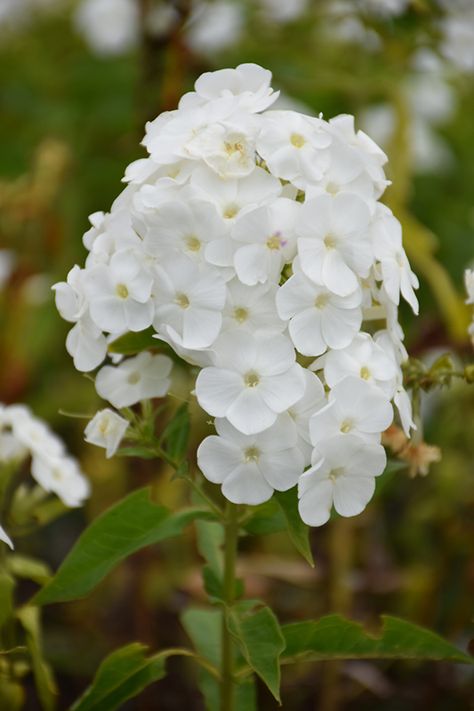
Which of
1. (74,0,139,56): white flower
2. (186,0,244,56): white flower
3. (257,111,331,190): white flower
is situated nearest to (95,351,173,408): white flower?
(257,111,331,190): white flower

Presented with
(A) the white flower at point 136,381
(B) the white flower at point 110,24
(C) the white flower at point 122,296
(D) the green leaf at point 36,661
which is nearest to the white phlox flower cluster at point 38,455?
(D) the green leaf at point 36,661

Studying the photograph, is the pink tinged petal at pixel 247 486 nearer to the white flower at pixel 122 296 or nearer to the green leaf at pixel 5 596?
the white flower at pixel 122 296

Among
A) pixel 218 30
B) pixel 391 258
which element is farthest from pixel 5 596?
pixel 218 30

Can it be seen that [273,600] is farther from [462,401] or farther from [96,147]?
[96,147]

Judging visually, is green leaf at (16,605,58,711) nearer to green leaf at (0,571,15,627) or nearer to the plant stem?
green leaf at (0,571,15,627)

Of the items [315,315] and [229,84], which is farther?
[229,84]

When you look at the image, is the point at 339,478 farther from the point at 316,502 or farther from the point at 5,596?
the point at 5,596
